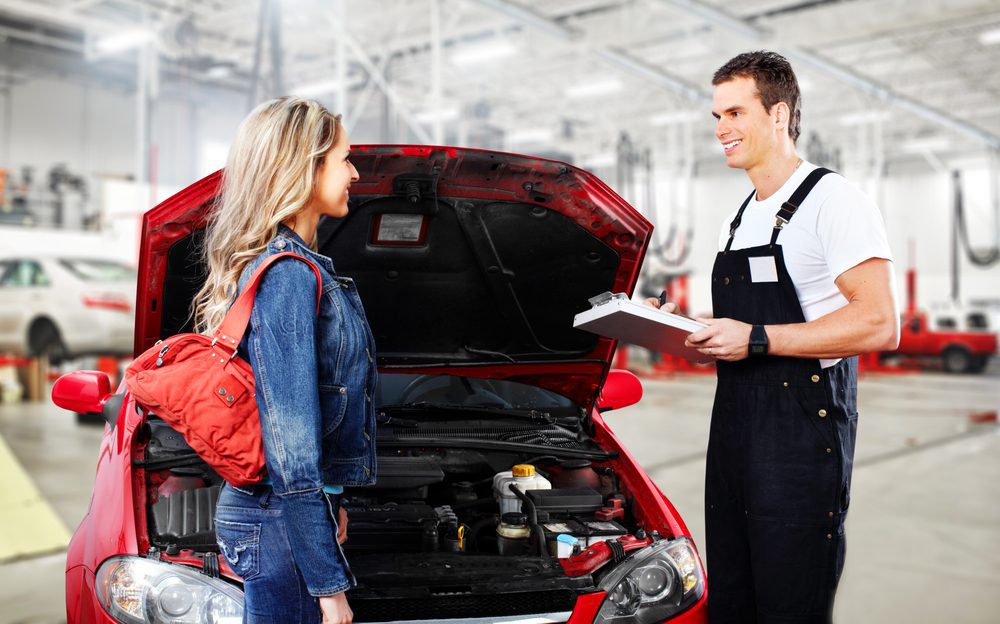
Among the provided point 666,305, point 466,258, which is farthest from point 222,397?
point 466,258

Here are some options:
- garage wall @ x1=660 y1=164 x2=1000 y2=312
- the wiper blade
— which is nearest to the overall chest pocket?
the wiper blade

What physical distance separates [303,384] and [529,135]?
1813 centimetres

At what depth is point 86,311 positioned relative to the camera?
9.07m

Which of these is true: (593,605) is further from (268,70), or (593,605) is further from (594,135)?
(594,135)

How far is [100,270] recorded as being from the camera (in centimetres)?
934

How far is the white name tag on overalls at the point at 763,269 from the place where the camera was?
167 centimetres

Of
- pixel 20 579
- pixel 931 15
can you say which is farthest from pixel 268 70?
pixel 931 15

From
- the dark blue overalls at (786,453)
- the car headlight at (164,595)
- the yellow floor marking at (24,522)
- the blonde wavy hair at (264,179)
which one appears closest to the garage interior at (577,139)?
the yellow floor marking at (24,522)

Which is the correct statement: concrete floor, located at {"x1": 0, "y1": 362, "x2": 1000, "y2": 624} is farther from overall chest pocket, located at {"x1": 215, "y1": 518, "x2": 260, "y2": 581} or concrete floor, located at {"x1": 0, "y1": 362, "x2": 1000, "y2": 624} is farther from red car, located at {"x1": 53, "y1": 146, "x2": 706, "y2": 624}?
overall chest pocket, located at {"x1": 215, "y1": 518, "x2": 260, "y2": 581}

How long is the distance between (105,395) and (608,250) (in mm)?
1471

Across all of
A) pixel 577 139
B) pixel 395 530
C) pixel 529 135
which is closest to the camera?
pixel 395 530

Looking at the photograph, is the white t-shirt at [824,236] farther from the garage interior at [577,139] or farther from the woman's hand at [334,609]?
the garage interior at [577,139]

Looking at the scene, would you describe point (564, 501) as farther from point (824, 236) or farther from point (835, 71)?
point (835, 71)

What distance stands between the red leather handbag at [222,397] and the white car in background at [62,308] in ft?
28.3
